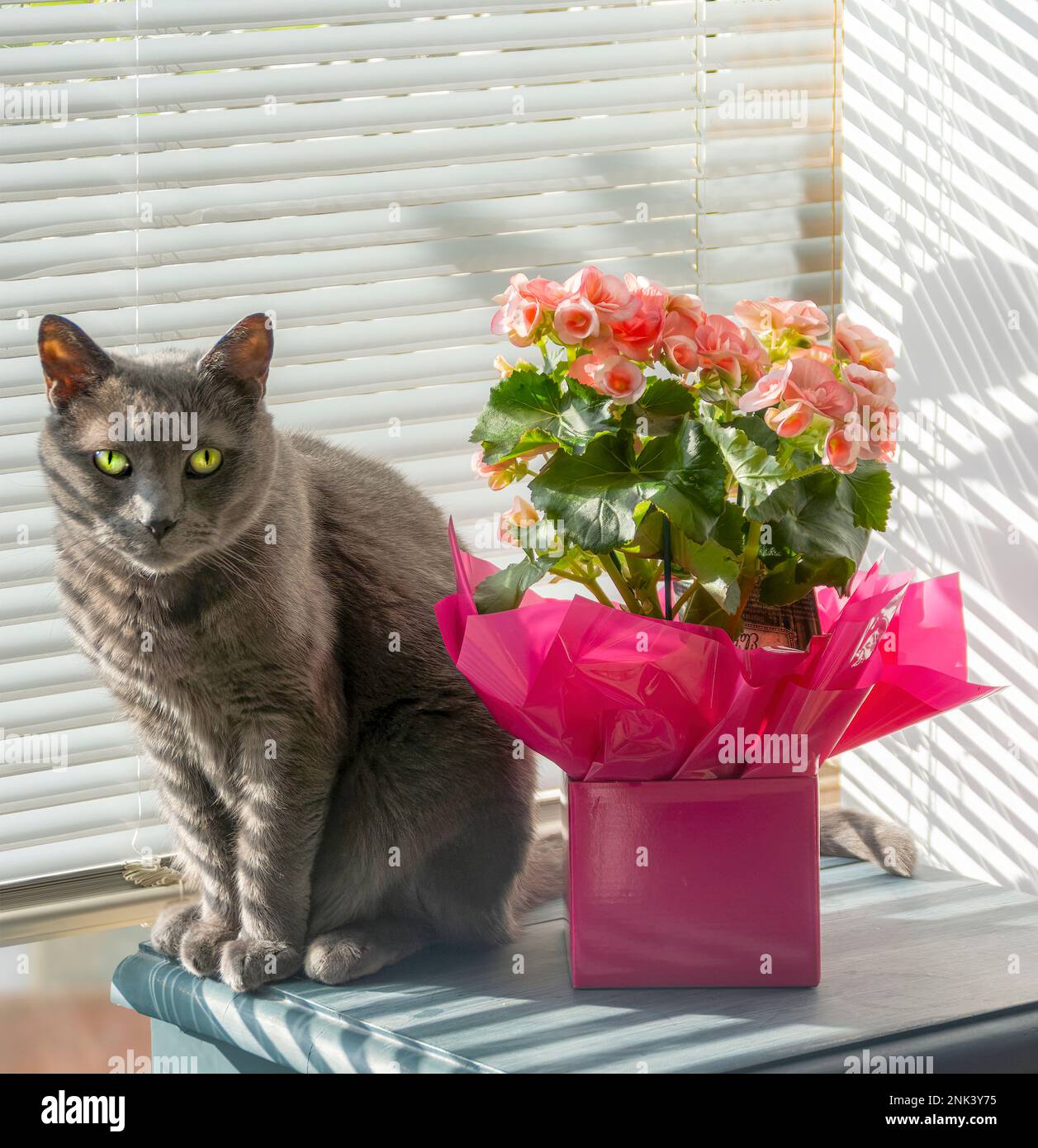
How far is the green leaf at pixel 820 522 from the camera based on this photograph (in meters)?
1.04

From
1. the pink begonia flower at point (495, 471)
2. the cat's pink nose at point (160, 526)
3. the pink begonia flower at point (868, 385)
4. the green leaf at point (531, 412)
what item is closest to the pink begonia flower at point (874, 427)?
the pink begonia flower at point (868, 385)

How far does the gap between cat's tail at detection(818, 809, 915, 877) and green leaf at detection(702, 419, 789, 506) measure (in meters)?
0.59

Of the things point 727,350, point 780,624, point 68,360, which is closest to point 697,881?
point 780,624

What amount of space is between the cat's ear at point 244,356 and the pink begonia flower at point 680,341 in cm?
37

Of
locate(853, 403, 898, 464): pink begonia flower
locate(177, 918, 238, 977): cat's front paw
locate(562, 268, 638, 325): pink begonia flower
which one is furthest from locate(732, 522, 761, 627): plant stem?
locate(177, 918, 238, 977): cat's front paw

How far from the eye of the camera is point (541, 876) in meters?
1.39

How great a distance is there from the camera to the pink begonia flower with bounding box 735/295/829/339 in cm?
110

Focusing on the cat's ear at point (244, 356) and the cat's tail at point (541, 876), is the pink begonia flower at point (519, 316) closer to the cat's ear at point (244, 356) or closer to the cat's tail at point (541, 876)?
the cat's ear at point (244, 356)

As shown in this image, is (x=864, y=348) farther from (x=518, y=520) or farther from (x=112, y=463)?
(x=112, y=463)

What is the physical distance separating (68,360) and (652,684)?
602 millimetres

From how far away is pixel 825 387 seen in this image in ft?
3.28
